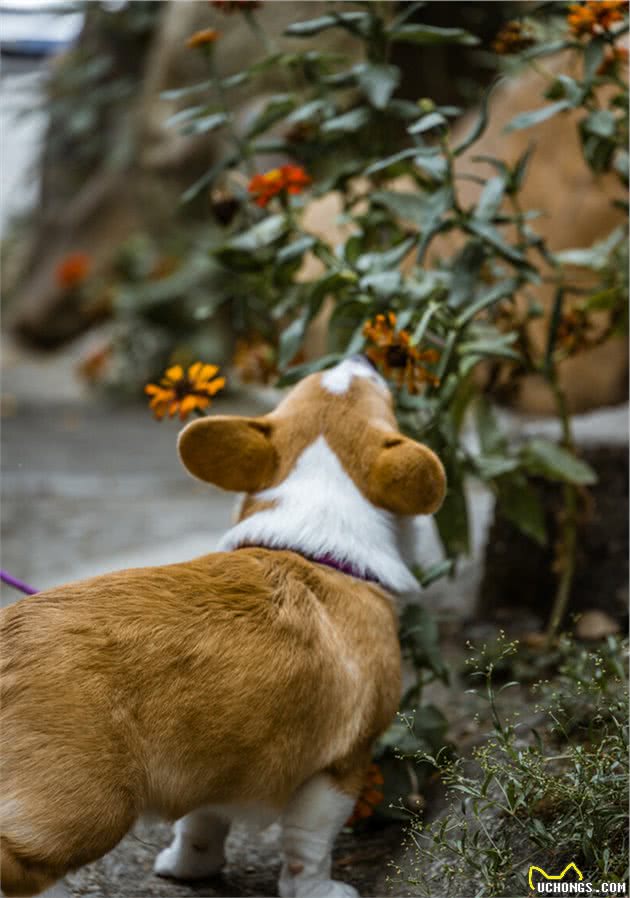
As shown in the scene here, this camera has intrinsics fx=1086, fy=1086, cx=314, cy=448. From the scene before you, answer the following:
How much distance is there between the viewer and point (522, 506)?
2.44 metres

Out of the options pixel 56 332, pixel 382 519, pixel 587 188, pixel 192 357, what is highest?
pixel 382 519

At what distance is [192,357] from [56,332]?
2.48m

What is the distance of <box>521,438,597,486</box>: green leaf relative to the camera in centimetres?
237

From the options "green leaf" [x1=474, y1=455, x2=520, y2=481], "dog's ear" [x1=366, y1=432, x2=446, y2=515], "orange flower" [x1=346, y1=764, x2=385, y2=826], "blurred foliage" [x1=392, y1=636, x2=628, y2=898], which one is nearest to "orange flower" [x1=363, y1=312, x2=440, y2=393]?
"dog's ear" [x1=366, y1=432, x2=446, y2=515]

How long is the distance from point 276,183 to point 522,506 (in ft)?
2.93

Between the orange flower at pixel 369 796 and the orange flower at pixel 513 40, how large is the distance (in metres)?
1.53

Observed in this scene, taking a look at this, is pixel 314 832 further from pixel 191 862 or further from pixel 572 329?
pixel 572 329

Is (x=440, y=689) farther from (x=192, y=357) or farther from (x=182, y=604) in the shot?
(x=192, y=357)

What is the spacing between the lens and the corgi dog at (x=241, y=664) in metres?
1.37

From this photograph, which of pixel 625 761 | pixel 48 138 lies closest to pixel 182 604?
pixel 625 761

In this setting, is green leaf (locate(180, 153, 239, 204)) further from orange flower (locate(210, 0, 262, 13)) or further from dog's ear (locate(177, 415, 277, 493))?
dog's ear (locate(177, 415, 277, 493))

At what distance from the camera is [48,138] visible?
355 inches

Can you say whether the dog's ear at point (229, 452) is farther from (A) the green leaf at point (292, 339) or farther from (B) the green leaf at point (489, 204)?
(B) the green leaf at point (489, 204)

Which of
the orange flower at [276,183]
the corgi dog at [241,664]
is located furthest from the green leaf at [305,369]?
the orange flower at [276,183]
